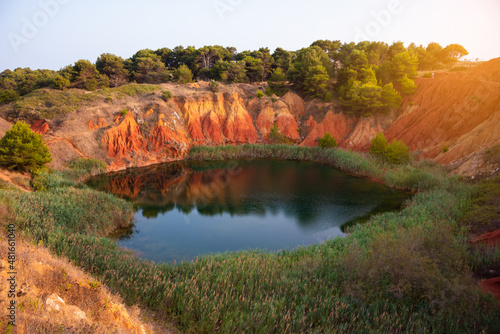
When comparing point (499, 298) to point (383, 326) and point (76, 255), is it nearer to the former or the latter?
point (383, 326)

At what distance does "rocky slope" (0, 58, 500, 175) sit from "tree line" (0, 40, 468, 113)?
8.51ft

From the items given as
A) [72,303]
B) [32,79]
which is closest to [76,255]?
[72,303]

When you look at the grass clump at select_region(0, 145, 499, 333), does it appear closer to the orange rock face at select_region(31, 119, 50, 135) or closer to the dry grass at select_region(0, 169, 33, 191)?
the dry grass at select_region(0, 169, 33, 191)

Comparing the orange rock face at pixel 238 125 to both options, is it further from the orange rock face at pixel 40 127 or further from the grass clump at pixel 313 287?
the grass clump at pixel 313 287

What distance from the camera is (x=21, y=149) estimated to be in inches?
730

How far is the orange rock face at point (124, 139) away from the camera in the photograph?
3038 cm

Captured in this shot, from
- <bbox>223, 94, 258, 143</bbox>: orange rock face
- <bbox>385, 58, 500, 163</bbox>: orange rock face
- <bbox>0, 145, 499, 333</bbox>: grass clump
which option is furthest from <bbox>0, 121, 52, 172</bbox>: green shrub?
<bbox>385, 58, 500, 163</bbox>: orange rock face

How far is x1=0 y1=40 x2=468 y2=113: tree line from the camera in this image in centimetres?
3728

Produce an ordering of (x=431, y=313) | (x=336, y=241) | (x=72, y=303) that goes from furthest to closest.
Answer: (x=336, y=241), (x=431, y=313), (x=72, y=303)

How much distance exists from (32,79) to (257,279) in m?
52.5

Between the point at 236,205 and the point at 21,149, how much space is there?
14685mm

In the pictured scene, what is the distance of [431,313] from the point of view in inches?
291

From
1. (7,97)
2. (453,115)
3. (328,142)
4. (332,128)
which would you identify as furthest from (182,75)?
(453,115)

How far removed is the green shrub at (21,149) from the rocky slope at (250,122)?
19.1 ft
